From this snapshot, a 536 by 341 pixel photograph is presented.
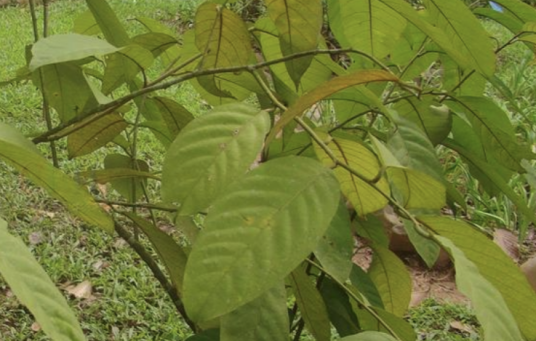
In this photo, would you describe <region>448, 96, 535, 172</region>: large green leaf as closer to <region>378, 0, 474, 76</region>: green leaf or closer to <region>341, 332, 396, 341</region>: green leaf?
<region>378, 0, 474, 76</region>: green leaf

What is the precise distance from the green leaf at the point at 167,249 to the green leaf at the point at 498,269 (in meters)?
0.28

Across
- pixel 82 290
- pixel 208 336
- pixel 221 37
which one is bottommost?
pixel 82 290

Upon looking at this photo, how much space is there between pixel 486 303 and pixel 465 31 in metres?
0.33

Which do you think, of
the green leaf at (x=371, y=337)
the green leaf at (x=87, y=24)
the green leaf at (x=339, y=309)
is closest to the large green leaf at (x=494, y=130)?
the green leaf at (x=339, y=309)

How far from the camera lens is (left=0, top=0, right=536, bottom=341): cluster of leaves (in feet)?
1.41

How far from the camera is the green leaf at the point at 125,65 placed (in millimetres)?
715

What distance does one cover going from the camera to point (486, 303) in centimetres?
43

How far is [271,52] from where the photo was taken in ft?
2.64

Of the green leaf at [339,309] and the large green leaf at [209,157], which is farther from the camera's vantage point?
the green leaf at [339,309]

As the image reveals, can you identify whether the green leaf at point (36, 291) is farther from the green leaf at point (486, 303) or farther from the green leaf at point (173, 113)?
the green leaf at point (173, 113)

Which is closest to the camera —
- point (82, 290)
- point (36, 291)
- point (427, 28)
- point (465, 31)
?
point (36, 291)

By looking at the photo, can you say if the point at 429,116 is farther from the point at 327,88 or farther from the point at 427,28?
the point at 327,88

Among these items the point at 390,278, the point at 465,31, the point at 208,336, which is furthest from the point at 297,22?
the point at 390,278

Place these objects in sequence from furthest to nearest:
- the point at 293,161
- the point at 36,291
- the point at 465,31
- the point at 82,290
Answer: the point at 82,290, the point at 465,31, the point at 293,161, the point at 36,291
